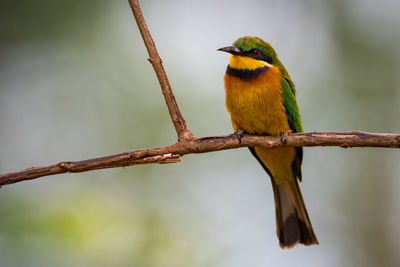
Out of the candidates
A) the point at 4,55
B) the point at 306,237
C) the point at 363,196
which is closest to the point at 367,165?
the point at 363,196

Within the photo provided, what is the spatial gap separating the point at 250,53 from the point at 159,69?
1.30 metres

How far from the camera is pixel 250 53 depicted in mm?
4121

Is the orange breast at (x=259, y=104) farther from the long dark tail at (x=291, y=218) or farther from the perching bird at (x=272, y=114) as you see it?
the long dark tail at (x=291, y=218)

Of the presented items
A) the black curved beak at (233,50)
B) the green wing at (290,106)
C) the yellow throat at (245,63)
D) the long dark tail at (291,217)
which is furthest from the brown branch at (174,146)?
the long dark tail at (291,217)

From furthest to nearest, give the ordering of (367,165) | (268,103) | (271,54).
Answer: (367,165), (271,54), (268,103)

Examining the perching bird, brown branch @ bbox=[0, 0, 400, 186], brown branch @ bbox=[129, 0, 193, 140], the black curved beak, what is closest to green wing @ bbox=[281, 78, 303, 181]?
the perching bird

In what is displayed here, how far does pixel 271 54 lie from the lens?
4.25 m

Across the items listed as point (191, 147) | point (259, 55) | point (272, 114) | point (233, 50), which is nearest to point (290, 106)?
point (272, 114)

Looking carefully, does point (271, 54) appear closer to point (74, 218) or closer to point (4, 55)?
point (74, 218)

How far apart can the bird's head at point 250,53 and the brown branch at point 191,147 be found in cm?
91

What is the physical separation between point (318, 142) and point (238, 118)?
110 centimetres

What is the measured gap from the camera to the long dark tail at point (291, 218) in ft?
14.2

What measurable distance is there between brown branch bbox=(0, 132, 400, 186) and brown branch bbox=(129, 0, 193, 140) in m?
0.11

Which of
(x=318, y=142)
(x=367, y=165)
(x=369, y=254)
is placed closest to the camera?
(x=318, y=142)
